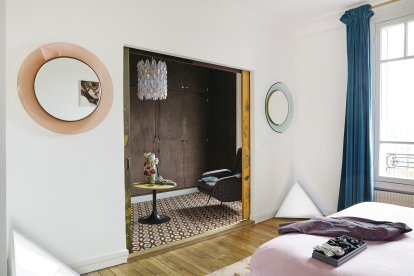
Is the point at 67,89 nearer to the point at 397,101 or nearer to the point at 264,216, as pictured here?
the point at 264,216

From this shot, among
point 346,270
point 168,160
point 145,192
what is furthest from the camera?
point 168,160

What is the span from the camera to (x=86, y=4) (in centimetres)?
243

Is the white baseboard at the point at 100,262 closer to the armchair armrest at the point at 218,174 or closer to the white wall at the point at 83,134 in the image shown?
the white wall at the point at 83,134

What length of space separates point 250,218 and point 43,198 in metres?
2.70

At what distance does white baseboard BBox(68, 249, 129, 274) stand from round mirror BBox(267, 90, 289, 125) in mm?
2731

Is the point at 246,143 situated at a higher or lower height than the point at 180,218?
higher

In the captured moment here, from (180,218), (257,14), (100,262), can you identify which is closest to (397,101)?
(257,14)

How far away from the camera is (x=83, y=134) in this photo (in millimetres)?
2443

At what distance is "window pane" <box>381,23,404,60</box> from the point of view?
138 inches

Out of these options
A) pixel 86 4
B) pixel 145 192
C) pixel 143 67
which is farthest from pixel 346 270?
pixel 145 192

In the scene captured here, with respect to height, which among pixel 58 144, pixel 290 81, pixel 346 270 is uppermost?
pixel 290 81

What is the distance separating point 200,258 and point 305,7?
11.4 feet

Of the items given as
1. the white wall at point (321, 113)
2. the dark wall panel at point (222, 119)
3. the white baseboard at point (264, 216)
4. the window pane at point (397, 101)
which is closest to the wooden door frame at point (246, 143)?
the white baseboard at point (264, 216)

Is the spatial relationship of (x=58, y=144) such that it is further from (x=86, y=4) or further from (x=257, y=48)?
(x=257, y=48)
